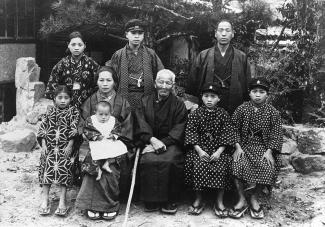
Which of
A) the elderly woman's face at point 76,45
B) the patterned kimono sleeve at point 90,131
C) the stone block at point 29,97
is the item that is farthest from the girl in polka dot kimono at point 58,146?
the stone block at point 29,97

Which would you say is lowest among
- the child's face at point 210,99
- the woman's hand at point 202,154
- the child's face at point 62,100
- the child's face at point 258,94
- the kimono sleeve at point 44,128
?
the woman's hand at point 202,154

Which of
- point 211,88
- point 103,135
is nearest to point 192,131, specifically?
point 211,88

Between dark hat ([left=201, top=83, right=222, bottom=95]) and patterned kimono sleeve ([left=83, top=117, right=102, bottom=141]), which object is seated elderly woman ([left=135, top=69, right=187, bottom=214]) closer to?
dark hat ([left=201, top=83, right=222, bottom=95])

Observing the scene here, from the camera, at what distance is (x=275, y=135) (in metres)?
Result: 4.59

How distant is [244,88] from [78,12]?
2.59 metres

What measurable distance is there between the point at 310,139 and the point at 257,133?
3.49 feet

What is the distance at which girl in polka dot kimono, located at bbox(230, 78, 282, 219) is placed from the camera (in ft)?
14.3

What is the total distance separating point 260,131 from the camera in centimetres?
465

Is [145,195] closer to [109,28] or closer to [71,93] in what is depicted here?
[71,93]

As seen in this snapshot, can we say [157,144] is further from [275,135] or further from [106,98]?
[275,135]

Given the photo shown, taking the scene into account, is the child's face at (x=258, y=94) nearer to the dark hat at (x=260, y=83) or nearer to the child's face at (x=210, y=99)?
the dark hat at (x=260, y=83)

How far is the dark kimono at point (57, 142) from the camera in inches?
175

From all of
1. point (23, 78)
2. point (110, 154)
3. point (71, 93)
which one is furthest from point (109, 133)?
point (23, 78)

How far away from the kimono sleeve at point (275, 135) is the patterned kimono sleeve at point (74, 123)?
2.14 m
